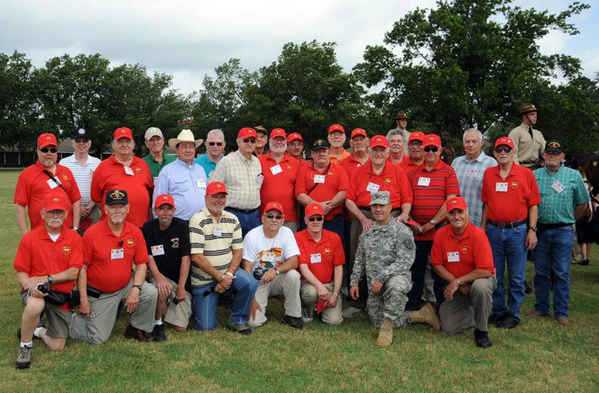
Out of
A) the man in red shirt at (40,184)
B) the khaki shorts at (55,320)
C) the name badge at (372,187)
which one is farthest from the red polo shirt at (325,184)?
the khaki shorts at (55,320)

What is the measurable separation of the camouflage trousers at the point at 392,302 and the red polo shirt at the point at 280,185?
1.64 metres

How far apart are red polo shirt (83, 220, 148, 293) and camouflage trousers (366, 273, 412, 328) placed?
2.76 meters

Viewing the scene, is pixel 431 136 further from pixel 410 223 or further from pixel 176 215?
pixel 176 215

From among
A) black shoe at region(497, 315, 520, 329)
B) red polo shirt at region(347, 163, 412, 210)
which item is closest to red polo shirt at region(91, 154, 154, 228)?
red polo shirt at region(347, 163, 412, 210)

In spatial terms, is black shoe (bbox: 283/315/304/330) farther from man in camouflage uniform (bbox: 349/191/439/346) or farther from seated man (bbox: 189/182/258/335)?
man in camouflage uniform (bbox: 349/191/439/346)

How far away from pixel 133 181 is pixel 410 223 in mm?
3489

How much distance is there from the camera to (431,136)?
6.13 metres

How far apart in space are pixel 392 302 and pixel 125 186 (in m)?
3.47

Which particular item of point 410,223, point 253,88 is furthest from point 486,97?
point 410,223

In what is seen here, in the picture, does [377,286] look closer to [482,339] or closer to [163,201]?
[482,339]

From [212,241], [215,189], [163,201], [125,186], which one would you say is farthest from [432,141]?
[125,186]

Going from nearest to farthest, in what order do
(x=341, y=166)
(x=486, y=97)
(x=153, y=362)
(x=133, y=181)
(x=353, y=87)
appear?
(x=153, y=362) < (x=133, y=181) < (x=341, y=166) < (x=486, y=97) < (x=353, y=87)

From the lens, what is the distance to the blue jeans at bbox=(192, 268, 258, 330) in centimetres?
570

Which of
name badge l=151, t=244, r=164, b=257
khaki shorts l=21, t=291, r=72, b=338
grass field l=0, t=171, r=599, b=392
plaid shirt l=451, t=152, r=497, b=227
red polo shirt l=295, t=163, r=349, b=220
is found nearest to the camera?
grass field l=0, t=171, r=599, b=392
